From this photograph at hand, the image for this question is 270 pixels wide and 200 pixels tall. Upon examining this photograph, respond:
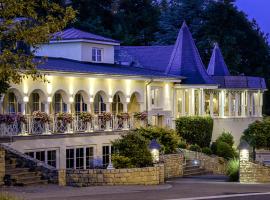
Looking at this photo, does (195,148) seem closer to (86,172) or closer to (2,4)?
(86,172)

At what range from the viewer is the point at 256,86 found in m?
57.2

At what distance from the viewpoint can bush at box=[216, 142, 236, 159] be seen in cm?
4731

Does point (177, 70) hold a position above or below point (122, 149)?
above

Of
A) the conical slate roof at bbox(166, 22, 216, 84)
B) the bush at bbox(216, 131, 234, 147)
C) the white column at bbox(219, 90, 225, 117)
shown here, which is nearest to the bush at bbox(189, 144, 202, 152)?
the bush at bbox(216, 131, 234, 147)

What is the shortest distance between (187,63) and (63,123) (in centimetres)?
1867

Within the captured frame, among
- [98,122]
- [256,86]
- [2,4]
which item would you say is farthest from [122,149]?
[256,86]

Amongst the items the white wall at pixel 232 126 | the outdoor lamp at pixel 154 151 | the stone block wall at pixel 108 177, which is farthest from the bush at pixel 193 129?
the stone block wall at pixel 108 177

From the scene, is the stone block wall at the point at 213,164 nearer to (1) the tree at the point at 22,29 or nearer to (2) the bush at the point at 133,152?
(2) the bush at the point at 133,152

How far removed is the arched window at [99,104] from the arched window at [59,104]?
138 inches

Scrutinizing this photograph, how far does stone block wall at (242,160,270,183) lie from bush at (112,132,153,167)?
13.6 ft

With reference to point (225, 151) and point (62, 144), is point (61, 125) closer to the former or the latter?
point (62, 144)

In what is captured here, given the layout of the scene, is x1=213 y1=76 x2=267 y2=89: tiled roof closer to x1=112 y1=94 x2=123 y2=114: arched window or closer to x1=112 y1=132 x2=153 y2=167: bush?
x1=112 y1=94 x2=123 y2=114: arched window

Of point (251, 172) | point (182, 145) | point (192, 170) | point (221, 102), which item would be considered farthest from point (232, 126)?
point (251, 172)

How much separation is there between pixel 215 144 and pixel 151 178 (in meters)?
20.1
